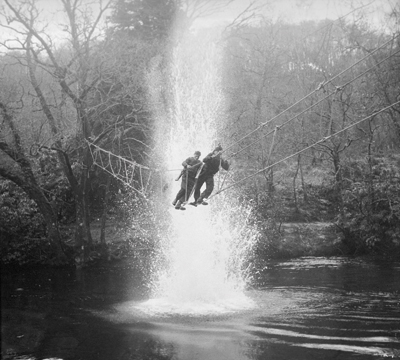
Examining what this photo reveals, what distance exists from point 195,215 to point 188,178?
21.1ft

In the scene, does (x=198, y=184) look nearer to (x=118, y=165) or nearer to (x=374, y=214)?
(x=118, y=165)

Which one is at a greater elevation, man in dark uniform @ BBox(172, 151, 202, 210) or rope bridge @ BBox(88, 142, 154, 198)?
rope bridge @ BBox(88, 142, 154, 198)

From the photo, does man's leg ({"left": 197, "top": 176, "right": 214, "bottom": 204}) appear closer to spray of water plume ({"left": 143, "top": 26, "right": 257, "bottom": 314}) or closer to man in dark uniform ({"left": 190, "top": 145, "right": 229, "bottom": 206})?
man in dark uniform ({"left": 190, "top": 145, "right": 229, "bottom": 206})

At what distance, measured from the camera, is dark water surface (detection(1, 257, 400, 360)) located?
13.2 meters

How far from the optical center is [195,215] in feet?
81.2

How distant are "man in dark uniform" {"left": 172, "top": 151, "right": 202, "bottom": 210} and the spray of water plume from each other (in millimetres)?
2805

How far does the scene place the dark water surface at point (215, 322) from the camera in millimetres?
13242

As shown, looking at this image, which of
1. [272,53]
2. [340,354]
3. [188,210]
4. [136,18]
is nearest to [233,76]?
[272,53]

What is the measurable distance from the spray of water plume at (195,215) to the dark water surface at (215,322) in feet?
3.15

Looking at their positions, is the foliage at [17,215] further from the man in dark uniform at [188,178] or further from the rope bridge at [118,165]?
the man in dark uniform at [188,178]

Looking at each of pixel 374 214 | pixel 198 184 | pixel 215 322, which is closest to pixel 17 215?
pixel 198 184

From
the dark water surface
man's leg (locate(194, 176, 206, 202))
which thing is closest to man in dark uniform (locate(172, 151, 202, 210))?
man's leg (locate(194, 176, 206, 202))

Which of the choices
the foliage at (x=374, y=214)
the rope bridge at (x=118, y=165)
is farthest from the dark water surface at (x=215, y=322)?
the rope bridge at (x=118, y=165)

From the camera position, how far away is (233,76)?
36969 millimetres
